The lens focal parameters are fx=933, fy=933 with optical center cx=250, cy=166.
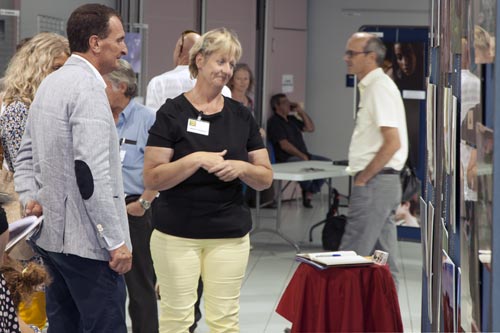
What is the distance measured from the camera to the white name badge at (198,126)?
12.5ft

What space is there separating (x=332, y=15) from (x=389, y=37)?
378 centimetres

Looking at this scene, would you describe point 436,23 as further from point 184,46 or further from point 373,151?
point 184,46

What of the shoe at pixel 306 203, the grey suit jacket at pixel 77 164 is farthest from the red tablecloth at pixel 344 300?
the shoe at pixel 306 203

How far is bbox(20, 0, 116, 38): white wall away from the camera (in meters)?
7.20

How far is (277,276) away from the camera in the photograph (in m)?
7.16

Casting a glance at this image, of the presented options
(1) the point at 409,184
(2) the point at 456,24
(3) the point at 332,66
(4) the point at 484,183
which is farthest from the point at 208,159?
(3) the point at 332,66

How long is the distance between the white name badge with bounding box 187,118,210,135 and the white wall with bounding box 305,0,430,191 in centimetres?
904

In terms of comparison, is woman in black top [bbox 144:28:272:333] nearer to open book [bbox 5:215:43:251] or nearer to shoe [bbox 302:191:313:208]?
open book [bbox 5:215:43:251]

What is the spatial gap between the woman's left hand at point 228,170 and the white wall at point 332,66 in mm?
9040

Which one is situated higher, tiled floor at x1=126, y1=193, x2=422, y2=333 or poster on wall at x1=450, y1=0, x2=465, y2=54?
poster on wall at x1=450, y1=0, x2=465, y2=54

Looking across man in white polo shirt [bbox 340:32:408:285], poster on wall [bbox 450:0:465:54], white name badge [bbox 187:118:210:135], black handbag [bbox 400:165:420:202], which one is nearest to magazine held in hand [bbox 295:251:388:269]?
white name badge [bbox 187:118:210:135]

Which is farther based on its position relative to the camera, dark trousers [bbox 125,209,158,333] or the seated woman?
dark trousers [bbox 125,209,158,333]

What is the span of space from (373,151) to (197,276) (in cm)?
168

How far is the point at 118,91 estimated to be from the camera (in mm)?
4547
